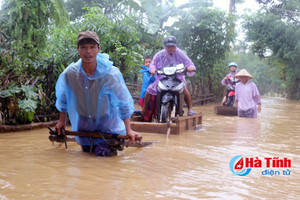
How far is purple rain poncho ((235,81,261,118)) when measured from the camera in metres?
9.55

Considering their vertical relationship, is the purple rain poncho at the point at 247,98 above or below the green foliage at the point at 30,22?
below

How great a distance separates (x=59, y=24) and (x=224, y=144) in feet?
21.0

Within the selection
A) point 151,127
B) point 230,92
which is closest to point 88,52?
point 151,127

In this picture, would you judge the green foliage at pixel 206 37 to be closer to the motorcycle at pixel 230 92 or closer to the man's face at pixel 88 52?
the motorcycle at pixel 230 92

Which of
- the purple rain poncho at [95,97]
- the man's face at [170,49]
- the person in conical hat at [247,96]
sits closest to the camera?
the purple rain poncho at [95,97]

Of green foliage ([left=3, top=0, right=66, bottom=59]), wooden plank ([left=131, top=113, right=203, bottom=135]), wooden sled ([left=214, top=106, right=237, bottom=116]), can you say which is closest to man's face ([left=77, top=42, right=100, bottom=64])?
wooden plank ([left=131, top=113, right=203, bottom=135])

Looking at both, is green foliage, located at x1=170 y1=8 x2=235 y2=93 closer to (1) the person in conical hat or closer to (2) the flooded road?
(1) the person in conical hat

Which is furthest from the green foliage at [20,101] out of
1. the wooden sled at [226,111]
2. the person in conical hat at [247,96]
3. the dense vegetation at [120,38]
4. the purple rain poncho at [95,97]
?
the wooden sled at [226,111]

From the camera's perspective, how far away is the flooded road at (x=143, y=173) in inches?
101

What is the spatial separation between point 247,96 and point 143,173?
7.12 metres

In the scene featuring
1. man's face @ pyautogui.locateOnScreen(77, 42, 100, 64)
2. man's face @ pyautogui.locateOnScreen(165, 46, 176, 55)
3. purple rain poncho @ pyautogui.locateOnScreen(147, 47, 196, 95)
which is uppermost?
man's face @ pyautogui.locateOnScreen(165, 46, 176, 55)

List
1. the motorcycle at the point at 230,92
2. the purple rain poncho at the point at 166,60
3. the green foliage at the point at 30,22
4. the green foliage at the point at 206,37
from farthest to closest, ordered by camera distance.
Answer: the green foliage at the point at 206,37 < the motorcycle at the point at 230,92 < the green foliage at the point at 30,22 < the purple rain poncho at the point at 166,60

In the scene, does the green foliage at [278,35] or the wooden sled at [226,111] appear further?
the green foliage at [278,35]

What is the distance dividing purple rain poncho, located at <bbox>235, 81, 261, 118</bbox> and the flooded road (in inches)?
185
